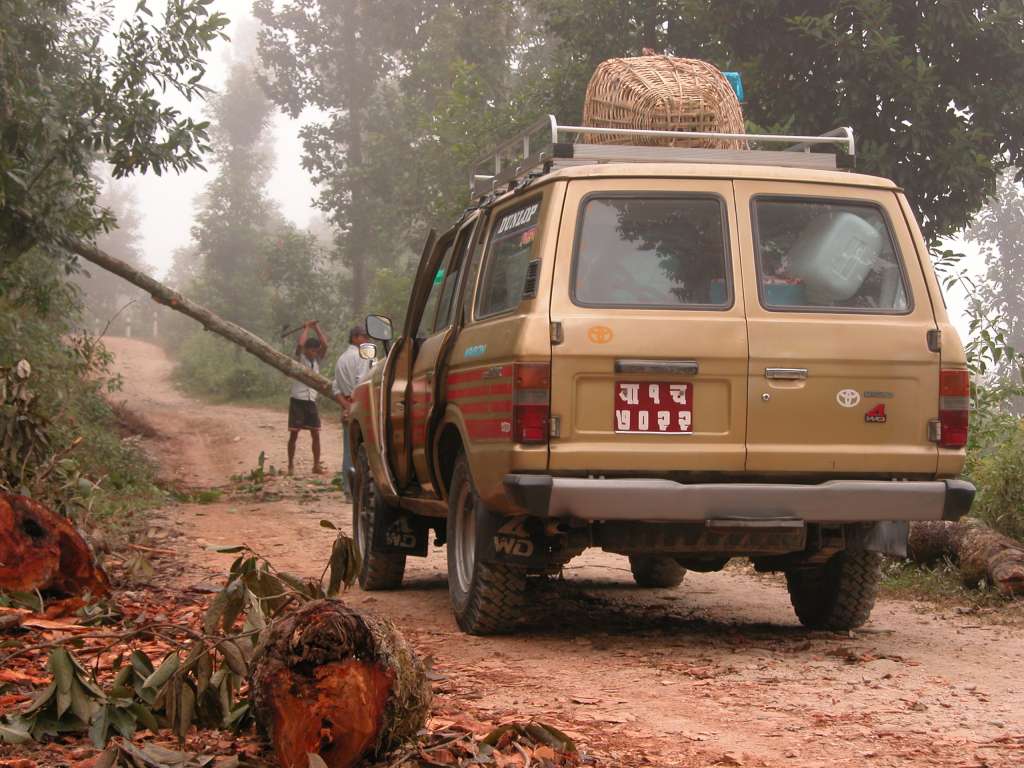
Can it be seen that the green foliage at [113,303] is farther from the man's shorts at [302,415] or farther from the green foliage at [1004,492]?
the green foliage at [1004,492]

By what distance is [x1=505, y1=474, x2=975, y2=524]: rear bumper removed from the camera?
588 centimetres

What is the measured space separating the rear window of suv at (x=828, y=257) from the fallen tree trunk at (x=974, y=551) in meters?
1.99

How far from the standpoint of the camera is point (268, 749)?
4.11m

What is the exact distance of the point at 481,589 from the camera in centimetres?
655

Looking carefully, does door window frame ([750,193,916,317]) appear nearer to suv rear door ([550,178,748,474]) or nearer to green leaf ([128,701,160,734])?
suv rear door ([550,178,748,474])

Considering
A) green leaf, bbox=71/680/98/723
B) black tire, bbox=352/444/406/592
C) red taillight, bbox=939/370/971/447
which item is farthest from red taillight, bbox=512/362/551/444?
black tire, bbox=352/444/406/592

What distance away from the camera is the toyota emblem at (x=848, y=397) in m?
6.13

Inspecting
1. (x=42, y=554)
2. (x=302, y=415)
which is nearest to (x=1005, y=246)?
(x=302, y=415)

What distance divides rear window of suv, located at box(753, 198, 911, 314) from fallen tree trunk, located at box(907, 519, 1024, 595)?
6.53 ft

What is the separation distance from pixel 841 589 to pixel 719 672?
1403mm

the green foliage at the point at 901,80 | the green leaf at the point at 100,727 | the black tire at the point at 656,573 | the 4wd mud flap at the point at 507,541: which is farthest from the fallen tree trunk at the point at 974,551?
the green foliage at the point at 901,80

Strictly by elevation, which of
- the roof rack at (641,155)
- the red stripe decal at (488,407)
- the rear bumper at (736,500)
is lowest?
the rear bumper at (736,500)

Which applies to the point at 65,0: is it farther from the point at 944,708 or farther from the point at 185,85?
the point at 944,708

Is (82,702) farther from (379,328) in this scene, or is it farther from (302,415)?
(302,415)
